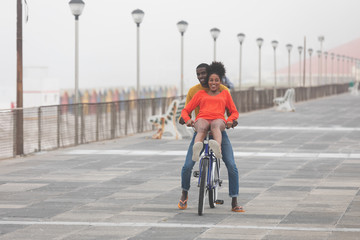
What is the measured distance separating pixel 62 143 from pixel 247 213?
10278 millimetres

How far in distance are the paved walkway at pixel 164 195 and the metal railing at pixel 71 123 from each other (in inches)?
22.7

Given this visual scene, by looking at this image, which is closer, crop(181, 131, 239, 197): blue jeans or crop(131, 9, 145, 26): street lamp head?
crop(181, 131, 239, 197): blue jeans

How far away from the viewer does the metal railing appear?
1711cm

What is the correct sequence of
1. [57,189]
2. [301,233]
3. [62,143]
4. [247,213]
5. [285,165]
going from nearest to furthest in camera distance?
[301,233]
[247,213]
[57,189]
[285,165]
[62,143]

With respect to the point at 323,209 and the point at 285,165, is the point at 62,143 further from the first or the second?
the point at 323,209

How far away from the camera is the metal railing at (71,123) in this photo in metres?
17.1

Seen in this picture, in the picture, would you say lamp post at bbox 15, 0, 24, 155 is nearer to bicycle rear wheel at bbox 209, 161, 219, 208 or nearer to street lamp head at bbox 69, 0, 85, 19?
street lamp head at bbox 69, 0, 85, 19

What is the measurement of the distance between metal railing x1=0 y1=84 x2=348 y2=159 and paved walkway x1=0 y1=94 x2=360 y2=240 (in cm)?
58

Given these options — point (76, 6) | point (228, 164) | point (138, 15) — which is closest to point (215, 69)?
point (228, 164)

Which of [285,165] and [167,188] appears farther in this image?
[285,165]

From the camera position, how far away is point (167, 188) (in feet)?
38.0

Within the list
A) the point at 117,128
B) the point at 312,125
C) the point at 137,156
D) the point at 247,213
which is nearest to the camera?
the point at 247,213

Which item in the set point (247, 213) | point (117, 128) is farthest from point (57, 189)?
point (117, 128)

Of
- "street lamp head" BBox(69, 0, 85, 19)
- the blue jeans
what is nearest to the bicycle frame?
the blue jeans
